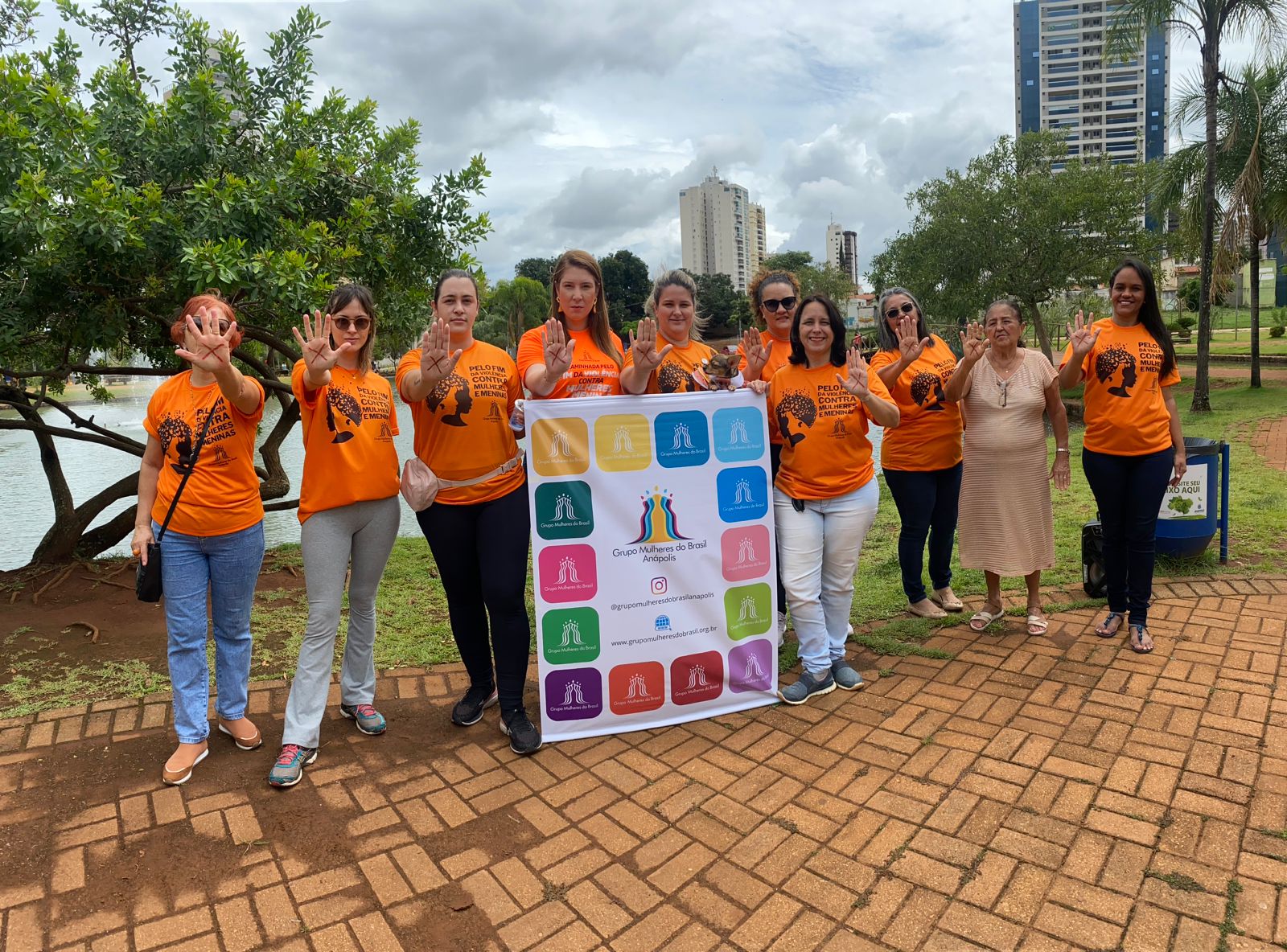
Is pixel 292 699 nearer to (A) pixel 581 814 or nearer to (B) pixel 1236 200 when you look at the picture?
(A) pixel 581 814

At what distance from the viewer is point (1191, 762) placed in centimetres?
282

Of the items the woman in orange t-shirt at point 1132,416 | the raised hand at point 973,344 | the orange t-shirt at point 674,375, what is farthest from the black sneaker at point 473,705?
the woman in orange t-shirt at point 1132,416

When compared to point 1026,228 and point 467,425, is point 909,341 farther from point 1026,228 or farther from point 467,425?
point 1026,228

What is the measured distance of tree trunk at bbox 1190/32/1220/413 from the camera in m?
12.4

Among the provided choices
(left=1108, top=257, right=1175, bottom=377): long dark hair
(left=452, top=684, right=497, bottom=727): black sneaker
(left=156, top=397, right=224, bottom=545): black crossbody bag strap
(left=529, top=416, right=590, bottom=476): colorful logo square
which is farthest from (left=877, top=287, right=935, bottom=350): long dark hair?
(left=156, top=397, right=224, bottom=545): black crossbody bag strap

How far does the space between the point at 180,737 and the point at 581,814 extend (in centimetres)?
160

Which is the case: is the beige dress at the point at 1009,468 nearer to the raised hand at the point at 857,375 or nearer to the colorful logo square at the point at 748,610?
the raised hand at the point at 857,375

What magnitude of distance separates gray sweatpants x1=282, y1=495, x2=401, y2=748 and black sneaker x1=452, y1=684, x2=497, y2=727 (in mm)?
561

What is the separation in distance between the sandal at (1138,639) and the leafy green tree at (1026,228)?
1566 cm

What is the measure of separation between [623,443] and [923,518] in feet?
6.71

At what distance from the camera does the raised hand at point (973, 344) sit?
3896 mm

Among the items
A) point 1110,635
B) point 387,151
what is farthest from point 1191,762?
point 387,151

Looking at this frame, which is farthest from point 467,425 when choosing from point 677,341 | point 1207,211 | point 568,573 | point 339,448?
point 1207,211

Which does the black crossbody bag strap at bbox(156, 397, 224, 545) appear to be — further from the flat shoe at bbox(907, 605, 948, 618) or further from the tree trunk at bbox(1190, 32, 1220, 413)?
the tree trunk at bbox(1190, 32, 1220, 413)
